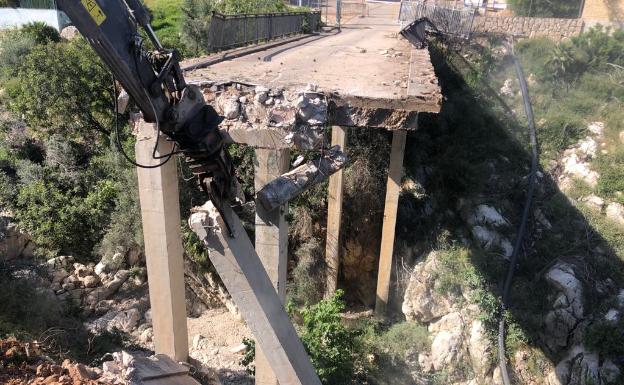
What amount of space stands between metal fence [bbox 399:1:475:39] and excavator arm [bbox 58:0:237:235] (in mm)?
13381

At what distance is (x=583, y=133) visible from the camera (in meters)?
11.4

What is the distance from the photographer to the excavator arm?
231 cm

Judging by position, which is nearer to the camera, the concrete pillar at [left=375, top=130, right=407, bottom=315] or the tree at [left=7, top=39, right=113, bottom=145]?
the concrete pillar at [left=375, top=130, right=407, bottom=315]

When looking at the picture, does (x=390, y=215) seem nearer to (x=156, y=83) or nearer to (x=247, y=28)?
(x=247, y=28)

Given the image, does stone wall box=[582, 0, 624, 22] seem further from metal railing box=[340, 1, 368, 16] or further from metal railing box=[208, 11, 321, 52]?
metal railing box=[208, 11, 321, 52]

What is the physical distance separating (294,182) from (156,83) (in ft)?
4.80

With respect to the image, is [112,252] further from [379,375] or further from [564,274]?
[564,274]

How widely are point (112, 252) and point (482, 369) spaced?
312 inches

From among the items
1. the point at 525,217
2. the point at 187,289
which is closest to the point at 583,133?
the point at 525,217

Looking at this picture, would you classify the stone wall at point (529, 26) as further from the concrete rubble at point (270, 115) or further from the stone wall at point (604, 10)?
the concrete rubble at point (270, 115)

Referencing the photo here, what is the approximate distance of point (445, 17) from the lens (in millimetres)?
14953

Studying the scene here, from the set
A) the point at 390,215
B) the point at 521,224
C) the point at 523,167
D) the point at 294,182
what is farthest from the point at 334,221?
the point at 523,167

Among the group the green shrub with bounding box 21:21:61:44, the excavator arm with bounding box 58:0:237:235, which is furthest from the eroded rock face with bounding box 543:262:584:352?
the green shrub with bounding box 21:21:61:44

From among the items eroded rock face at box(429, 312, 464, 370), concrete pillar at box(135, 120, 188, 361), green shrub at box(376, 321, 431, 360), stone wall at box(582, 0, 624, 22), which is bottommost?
green shrub at box(376, 321, 431, 360)
